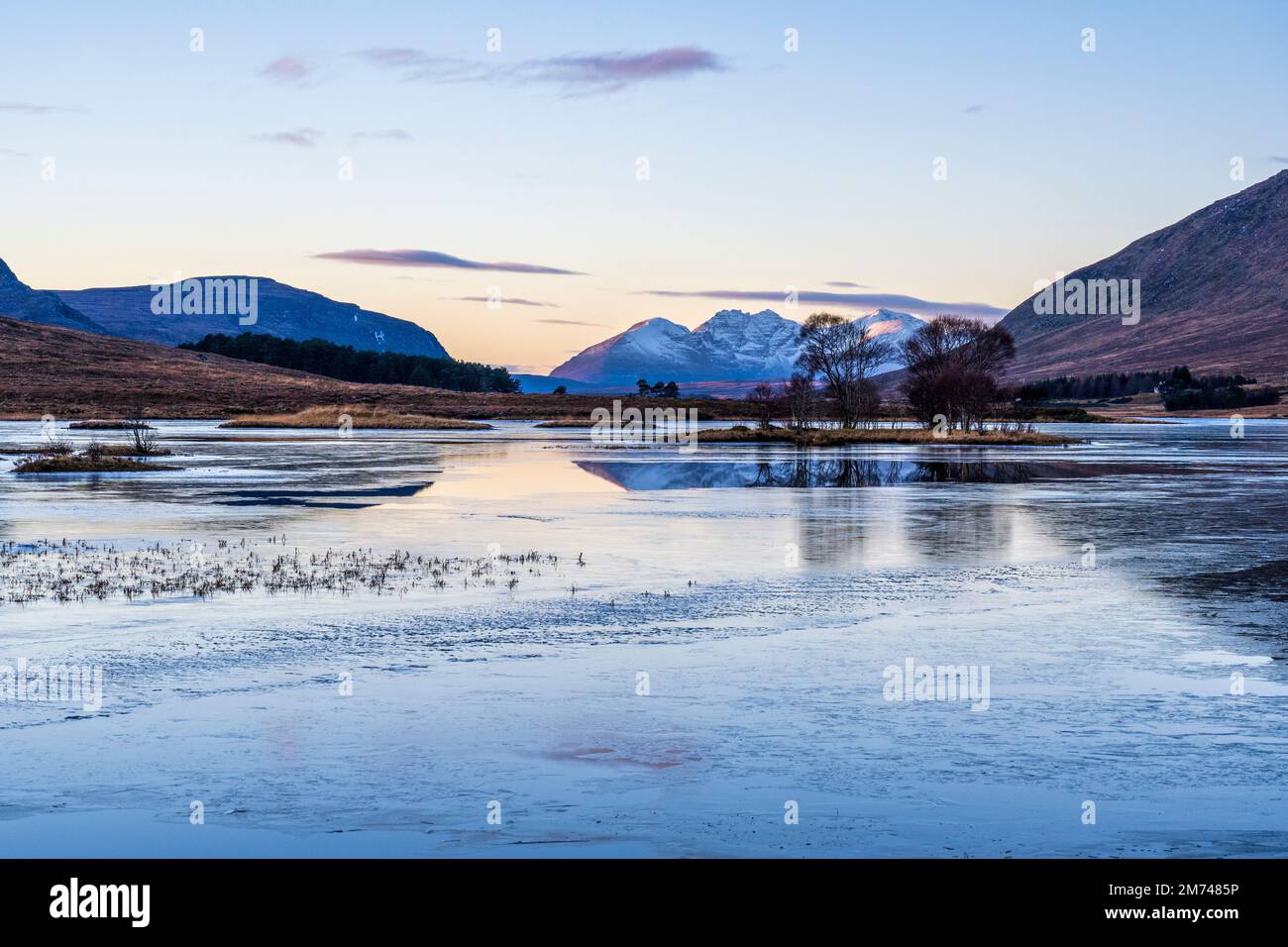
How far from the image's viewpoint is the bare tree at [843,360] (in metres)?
106

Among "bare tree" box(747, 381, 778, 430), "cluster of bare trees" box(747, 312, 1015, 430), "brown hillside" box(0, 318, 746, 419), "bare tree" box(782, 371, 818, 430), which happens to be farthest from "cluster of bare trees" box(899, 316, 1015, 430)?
"brown hillside" box(0, 318, 746, 419)

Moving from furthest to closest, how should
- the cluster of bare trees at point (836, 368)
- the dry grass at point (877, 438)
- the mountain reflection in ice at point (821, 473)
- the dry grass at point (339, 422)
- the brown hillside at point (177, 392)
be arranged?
the brown hillside at point (177, 392)
the dry grass at point (339, 422)
the cluster of bare trees at point (836, 368)
the dry grass at point (877, 438)
the mountain reflection in ice at point (821, 473)

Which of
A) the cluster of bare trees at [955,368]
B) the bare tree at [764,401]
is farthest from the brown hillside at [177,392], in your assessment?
the bare tree at [764,401]

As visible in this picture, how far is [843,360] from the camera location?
110750 mm

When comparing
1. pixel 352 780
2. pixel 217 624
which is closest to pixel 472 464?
pixel 217 624

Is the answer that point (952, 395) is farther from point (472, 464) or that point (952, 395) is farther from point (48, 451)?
point (48, 451)

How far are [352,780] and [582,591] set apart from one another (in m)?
9.78

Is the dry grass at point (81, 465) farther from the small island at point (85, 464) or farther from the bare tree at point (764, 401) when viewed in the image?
the bare tree at point (764, 401)

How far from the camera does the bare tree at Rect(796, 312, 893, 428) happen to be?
106 m

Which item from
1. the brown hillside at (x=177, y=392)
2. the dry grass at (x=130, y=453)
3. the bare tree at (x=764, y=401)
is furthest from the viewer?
the brown hillside at (x=177, y=392)

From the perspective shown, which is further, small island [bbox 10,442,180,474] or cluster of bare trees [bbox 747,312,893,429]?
cluster of bare trees [bbox 747,312,893,429]

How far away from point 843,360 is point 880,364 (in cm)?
366

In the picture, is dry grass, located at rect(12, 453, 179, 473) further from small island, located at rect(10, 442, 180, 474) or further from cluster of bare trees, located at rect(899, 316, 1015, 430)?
cluster of bare trees, located at rect(899, 316, 1015, 430)
